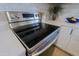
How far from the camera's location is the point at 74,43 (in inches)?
54.7

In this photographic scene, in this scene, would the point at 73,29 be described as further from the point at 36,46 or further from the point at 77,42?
the point at 36,46

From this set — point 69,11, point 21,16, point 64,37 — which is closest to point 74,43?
point 64,37

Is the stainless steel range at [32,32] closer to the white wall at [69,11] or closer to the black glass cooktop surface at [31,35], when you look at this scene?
→ the black glass cooktop surface at [31,35]

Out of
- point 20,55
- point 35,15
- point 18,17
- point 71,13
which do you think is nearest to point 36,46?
point 20,55

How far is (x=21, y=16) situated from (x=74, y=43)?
102 centimetres

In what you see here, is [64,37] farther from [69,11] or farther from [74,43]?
[69,11]

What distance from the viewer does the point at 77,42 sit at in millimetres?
1351

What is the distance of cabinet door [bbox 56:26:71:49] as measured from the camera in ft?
4.63

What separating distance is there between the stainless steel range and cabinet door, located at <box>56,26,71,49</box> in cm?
20

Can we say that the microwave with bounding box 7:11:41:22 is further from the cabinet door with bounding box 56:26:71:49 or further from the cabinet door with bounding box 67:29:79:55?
the cabinet door with bounding box 67:29:79:55

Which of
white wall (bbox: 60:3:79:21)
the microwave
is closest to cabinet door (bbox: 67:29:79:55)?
white wall (bbox: 60:3:79:21)

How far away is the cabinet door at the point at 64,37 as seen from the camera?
141 cm

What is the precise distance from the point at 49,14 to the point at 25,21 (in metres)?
0.61

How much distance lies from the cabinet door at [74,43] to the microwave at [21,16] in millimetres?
726
